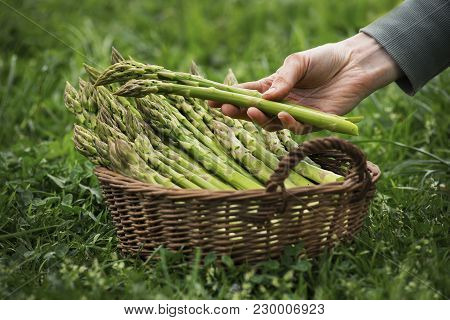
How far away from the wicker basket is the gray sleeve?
883 millimetres

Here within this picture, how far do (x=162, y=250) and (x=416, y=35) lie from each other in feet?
5.69

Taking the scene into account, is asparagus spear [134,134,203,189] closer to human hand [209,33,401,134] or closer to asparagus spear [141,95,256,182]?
asparagus spear [141,95,256,182]

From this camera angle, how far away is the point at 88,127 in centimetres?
329

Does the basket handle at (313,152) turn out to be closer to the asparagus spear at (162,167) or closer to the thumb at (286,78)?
the asparagus spear at (162,167)

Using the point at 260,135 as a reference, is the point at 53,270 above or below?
below

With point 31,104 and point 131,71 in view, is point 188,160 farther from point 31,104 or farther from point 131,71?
point 31,104

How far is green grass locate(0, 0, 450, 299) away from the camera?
8.60 feet

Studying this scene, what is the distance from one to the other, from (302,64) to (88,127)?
3.49 ft

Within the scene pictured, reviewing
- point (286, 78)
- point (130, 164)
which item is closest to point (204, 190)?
point (130, 164)

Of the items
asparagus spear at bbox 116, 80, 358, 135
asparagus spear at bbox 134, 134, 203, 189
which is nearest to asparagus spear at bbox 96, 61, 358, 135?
asparagus spear at bbox 116, 80, 358, 135

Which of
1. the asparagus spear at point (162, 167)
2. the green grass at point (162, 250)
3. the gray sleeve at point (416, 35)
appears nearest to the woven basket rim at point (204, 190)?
the asparagus spear at point (162, 167)

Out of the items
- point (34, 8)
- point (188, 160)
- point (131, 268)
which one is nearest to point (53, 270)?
point (131, 268)

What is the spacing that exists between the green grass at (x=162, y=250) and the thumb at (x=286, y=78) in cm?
71

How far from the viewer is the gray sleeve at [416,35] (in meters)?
3.44
